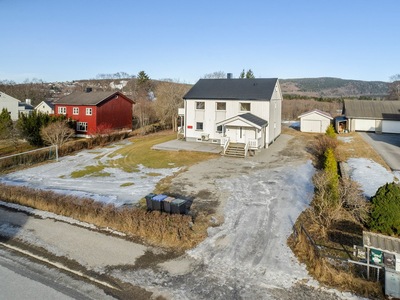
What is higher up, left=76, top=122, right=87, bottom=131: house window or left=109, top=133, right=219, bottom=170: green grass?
left=76, top=122, right=87, bottom=131: house window

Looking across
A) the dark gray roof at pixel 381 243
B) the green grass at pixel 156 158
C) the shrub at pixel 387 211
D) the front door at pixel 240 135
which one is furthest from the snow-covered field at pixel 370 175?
the green grass at pixel 156 158

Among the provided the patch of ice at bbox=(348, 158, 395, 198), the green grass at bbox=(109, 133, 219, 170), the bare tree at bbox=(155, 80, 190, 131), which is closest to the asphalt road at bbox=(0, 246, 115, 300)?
the patch of ice at bbox=(348, 158, 395, 198)

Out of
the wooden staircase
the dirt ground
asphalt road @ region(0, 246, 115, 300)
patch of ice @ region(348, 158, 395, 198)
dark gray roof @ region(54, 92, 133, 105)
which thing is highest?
dark gray roof @ region(54, 92, 133, 105)

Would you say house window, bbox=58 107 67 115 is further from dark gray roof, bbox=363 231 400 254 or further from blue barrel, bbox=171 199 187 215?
dark gray roof, bbox=363 231 400 254

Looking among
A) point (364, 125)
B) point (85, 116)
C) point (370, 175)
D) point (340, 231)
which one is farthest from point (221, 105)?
point (340, 231)

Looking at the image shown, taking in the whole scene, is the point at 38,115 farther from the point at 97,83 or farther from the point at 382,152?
the point at 97,83
